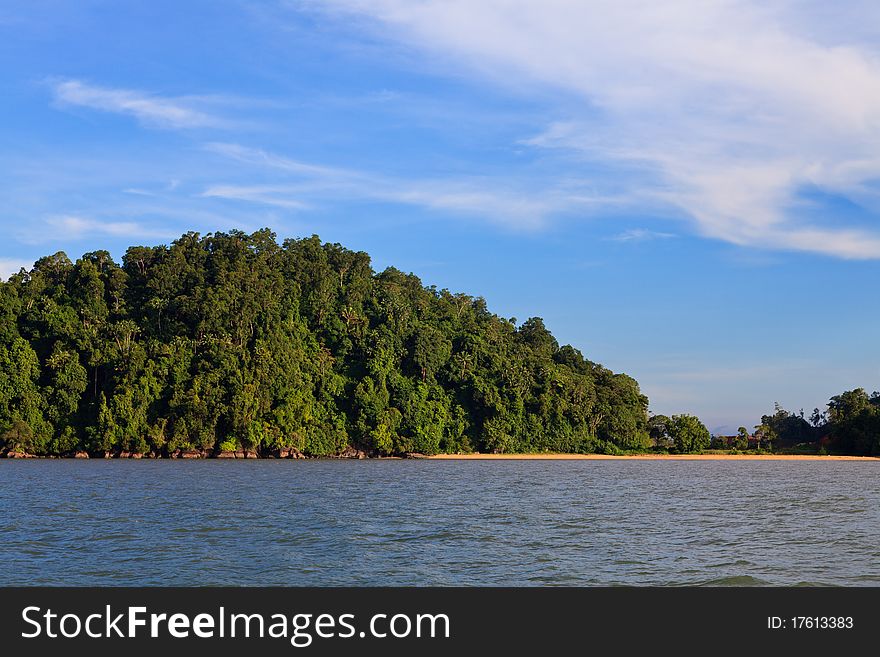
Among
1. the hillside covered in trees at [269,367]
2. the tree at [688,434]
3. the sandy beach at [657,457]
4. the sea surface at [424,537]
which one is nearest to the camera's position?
the sea surface at [424,537]

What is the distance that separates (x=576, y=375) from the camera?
14962cm

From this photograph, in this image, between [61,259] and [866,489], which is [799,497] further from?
[61,259]

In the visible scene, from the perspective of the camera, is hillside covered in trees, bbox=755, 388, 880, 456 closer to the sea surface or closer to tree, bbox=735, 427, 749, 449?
tree, bbox=735, 427, 749, 449

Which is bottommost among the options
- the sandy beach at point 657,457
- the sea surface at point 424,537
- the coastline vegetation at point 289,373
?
the sandy beach at point 657,457

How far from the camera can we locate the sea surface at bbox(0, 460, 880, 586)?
21828 mm

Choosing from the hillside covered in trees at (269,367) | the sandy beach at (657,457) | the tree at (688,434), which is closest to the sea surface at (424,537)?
the hillside covered in trees at (269,367)

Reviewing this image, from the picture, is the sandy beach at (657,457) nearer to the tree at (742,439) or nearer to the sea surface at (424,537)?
the tree at (742,439)

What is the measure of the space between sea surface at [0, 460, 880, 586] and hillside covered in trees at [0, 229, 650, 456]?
56.2 m

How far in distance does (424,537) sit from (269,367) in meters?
87.7

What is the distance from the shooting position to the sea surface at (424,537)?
71.6 feet

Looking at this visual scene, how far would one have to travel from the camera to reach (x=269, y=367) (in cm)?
11394

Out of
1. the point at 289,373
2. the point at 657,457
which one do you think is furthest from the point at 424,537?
the point at 657,457

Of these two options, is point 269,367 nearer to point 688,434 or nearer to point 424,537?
point 688,434

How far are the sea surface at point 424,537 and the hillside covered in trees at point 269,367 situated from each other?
5617 centimetres
